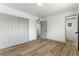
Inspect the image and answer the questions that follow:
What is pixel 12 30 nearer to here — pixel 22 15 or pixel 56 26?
pixel 22 15

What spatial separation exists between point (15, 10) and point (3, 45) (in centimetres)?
180

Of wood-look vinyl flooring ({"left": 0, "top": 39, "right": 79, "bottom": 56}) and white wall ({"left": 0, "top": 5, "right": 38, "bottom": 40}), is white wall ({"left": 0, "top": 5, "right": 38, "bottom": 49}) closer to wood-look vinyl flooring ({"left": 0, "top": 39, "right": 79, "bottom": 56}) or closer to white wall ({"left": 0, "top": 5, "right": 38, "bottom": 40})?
white wall ({"left": 0, "top": 5, "right": 38, "bottom": 40})

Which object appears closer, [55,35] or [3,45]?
[3,45]

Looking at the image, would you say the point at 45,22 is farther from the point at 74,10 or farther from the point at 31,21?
the point at 74,10

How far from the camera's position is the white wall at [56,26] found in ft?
13.7

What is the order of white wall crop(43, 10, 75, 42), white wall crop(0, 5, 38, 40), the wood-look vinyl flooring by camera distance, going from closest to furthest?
the wood-look vinyl flooring → white wall crop(0, 5, 38, 40) → white wall crop(43, 10, 75, 42)

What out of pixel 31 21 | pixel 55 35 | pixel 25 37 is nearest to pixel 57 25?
pixel 55 35

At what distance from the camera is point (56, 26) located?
15.2 feet

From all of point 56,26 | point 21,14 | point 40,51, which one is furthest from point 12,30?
point 56,26

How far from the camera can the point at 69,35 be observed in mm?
3770

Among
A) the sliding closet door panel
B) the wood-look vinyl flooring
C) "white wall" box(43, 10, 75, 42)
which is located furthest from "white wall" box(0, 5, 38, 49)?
"white wall" box(43, 10, 75, 42)

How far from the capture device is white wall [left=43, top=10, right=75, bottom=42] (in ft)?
13.7

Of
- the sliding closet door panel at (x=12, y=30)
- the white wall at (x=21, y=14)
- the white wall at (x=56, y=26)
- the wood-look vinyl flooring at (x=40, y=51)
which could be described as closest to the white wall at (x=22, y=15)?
the white wall at (x=21, y=14)

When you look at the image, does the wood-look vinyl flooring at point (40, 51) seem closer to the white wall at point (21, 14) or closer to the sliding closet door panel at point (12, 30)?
the sliding closet door panel at point (12, 30)
